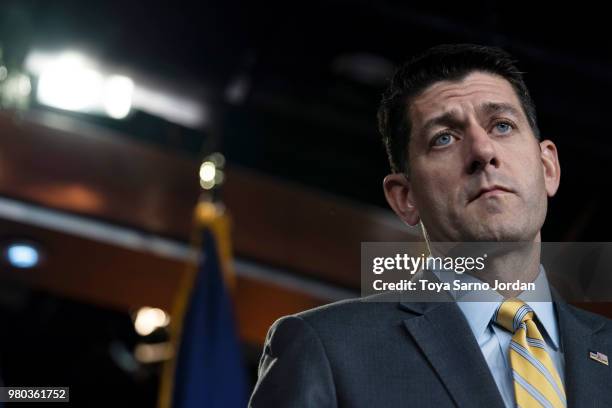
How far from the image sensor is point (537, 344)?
1.09 m

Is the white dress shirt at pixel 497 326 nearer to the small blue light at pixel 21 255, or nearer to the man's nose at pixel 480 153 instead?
the man's nose at pixel 480 153

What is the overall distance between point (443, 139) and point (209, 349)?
2050 mm

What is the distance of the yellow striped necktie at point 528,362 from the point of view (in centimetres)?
101

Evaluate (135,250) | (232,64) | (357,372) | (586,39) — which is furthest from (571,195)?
(357,372)

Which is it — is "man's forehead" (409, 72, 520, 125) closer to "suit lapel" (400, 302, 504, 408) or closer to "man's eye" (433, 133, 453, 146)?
"man's eye" (433, 133, 453, 146)

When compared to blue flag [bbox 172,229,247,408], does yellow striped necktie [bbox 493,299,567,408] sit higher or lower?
lower

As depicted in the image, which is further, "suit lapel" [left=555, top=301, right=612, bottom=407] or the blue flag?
the blue flag

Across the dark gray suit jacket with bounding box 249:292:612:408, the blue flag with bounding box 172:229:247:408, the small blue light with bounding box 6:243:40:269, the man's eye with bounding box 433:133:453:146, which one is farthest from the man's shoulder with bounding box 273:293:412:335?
the small blue light with bounding box 6:243:40:269

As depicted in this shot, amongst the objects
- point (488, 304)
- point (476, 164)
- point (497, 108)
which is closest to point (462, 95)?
point (497, 108)

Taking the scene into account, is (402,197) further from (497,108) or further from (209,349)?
(209,349)

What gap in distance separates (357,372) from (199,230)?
2.32 metres

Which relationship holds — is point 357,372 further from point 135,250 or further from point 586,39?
point 135,250

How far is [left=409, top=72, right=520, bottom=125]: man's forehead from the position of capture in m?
1.26

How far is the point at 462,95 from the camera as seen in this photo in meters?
1.27
